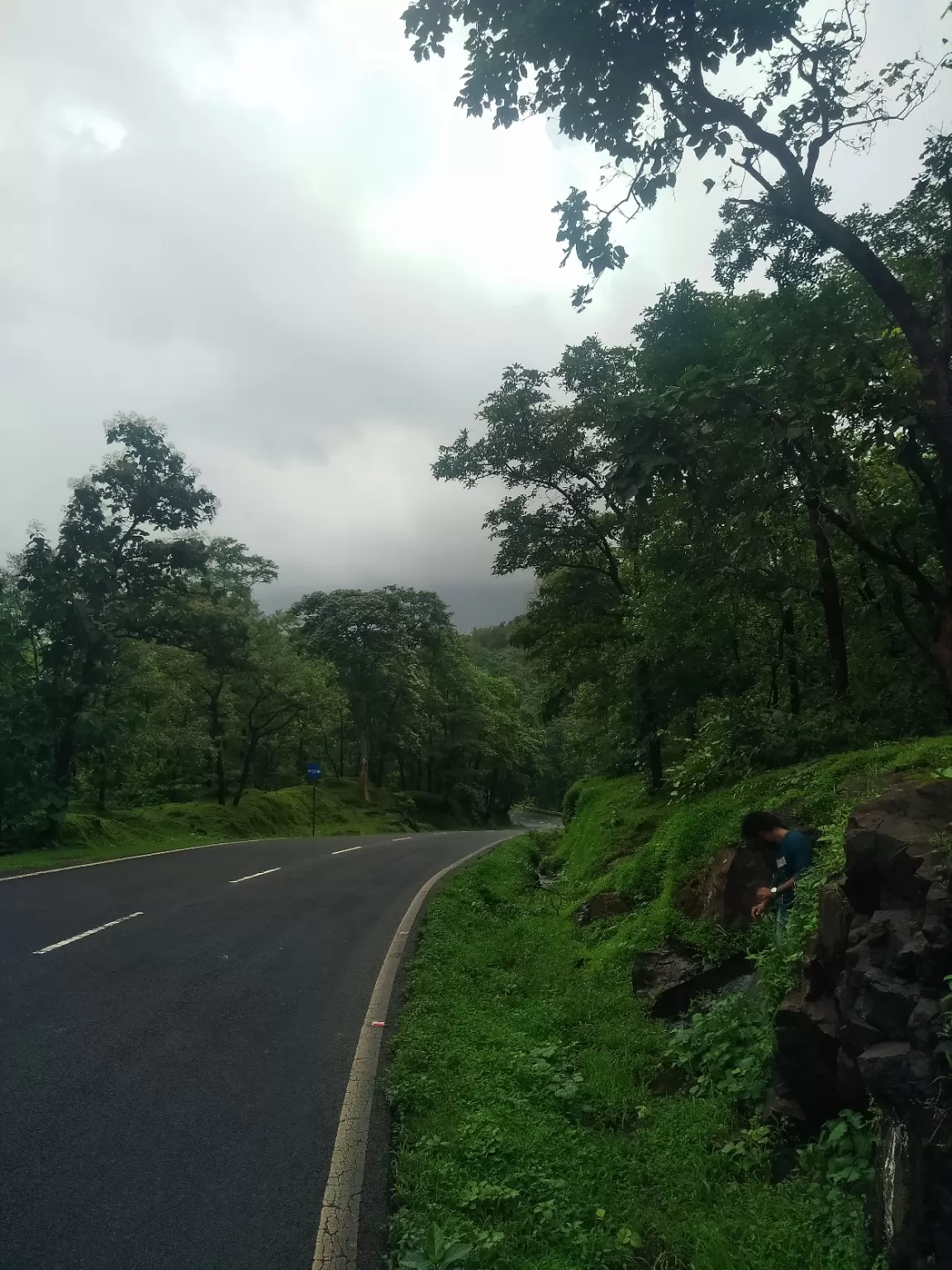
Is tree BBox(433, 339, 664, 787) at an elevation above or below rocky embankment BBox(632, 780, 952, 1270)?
above

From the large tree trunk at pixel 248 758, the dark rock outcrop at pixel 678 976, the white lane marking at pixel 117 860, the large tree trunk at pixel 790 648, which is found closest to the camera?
the dark rock outcrop at pixel 678 976

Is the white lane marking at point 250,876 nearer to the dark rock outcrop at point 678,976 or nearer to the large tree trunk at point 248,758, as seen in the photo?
the dark rock outcrop at point 678,976

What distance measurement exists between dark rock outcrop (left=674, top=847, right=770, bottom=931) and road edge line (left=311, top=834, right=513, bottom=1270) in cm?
347

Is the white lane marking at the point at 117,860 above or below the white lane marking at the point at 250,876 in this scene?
above

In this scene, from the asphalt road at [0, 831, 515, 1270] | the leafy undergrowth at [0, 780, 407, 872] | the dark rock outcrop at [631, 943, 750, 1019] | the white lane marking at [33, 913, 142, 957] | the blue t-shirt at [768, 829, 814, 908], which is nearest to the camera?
the asphalt road at [0, 831, 515, 1270]

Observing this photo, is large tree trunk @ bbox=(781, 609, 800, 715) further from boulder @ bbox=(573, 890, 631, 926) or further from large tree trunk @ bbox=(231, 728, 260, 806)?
large tree trunk @ bbox=(231, 728, 260, 806)

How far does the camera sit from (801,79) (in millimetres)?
8266

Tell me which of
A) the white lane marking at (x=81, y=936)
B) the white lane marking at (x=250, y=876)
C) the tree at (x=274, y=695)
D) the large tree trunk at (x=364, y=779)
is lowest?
the white lane marking at (x=250, y=876)

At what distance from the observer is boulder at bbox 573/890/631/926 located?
463 inches

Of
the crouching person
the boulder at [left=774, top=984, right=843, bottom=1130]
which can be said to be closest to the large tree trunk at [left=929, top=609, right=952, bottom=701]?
the crouching person

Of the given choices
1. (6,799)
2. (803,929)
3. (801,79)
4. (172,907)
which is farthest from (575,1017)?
(6,799)

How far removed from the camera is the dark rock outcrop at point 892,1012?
364 centimetres

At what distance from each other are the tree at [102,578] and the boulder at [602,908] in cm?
1409

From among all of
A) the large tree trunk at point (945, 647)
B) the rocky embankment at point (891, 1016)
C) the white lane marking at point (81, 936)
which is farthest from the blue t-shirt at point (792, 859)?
the white lane marking at point (81, 936)
